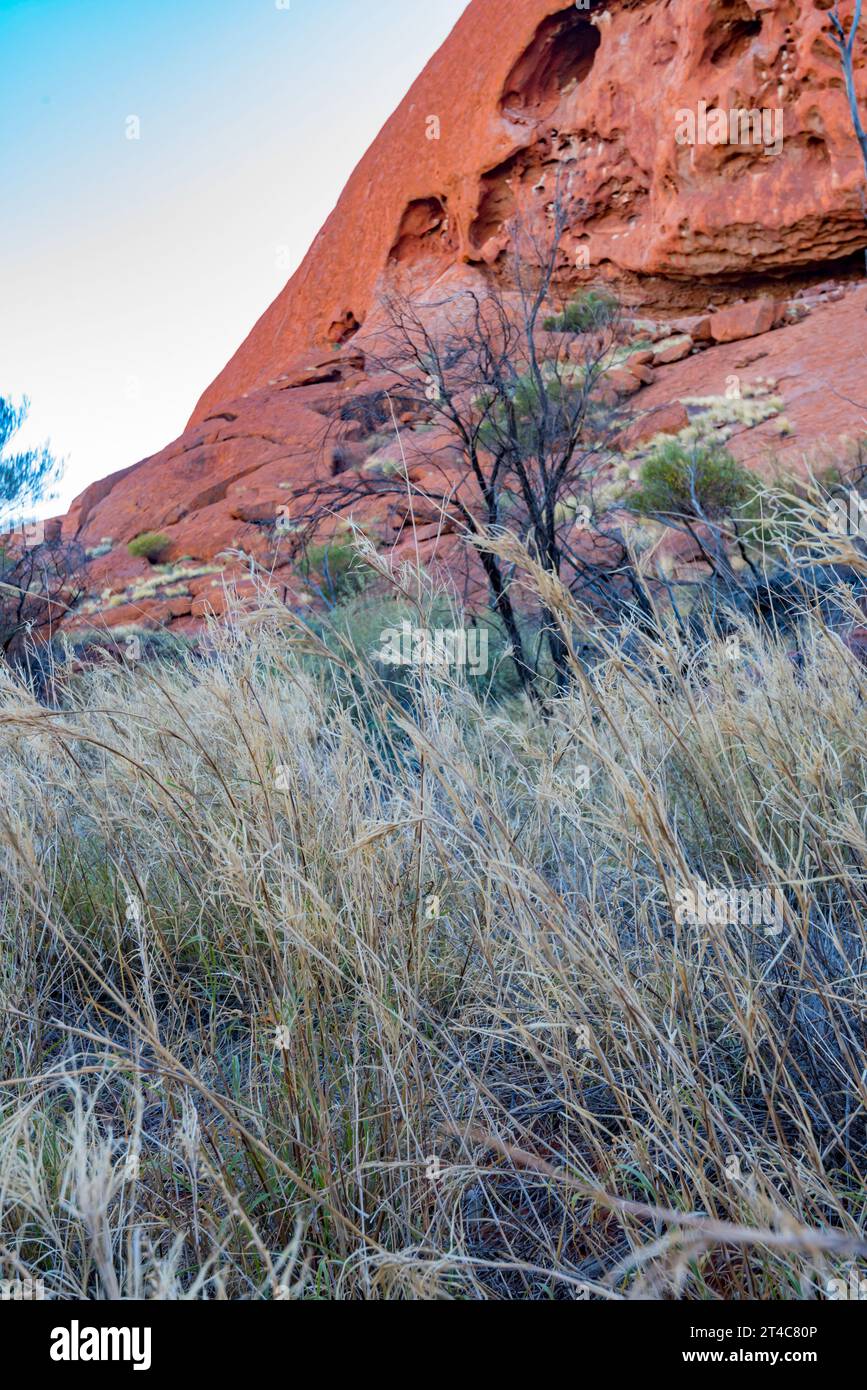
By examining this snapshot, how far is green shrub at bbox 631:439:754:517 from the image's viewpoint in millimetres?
7979

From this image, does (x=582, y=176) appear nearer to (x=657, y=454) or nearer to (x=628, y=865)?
(x=657, y=454)

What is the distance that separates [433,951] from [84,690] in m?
3.26

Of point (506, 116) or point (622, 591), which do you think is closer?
point (622, 591)

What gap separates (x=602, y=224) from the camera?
19406 mm

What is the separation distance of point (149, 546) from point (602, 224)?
1222 cm

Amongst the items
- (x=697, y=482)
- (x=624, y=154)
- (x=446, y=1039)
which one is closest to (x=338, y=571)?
(x=697, y=482)

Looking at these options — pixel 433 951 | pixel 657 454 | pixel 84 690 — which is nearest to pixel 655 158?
pixel 657 454

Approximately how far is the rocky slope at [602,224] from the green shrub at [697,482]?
1.57 metres

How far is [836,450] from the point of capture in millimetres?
9922

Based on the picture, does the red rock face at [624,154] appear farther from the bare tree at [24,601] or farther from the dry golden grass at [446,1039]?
the dry golden grass at [446,1039]

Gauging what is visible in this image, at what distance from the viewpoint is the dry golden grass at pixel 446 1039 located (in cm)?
100

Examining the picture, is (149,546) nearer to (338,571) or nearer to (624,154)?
(338,571)

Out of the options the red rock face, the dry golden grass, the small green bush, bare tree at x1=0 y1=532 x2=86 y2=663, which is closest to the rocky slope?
the red rock face
